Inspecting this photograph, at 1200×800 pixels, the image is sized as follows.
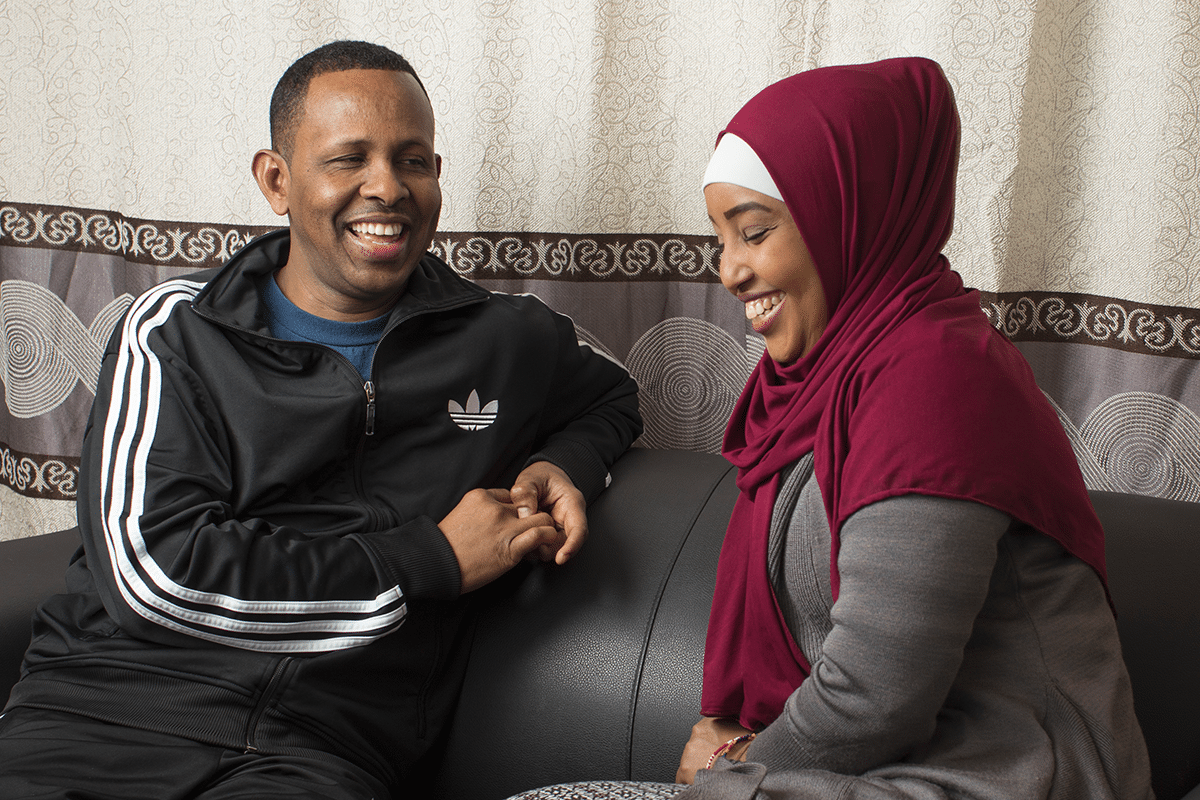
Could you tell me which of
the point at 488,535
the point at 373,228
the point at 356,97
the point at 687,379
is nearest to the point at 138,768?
the point at 488,535

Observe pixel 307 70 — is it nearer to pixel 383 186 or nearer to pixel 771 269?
pixel 383 186

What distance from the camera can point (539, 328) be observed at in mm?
1415

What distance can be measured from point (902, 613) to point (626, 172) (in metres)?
1.07

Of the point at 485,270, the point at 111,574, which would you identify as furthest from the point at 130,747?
the point at 485,270

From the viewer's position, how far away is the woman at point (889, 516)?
0.83 metres

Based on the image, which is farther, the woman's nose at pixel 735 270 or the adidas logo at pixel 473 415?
the adidas logo at pixel 473 415

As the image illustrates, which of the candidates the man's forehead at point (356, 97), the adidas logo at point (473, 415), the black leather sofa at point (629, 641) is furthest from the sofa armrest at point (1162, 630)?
the man's forehead at point (356, 97)

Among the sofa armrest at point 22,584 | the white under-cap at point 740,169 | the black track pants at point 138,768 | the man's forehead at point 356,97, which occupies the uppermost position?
the man's forehead at point 356,97

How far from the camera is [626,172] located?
1.67 metres

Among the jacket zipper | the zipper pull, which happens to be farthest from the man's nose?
the jacket zipper

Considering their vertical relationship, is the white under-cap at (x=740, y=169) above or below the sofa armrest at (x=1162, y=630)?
above

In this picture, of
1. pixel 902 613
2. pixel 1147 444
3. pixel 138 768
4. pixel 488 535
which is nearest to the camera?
pixel 902 613

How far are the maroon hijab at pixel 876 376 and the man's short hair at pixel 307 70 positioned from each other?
Result: 581mm

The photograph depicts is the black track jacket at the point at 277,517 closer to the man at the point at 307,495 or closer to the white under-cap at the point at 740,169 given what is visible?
the man at the point at 307,495
